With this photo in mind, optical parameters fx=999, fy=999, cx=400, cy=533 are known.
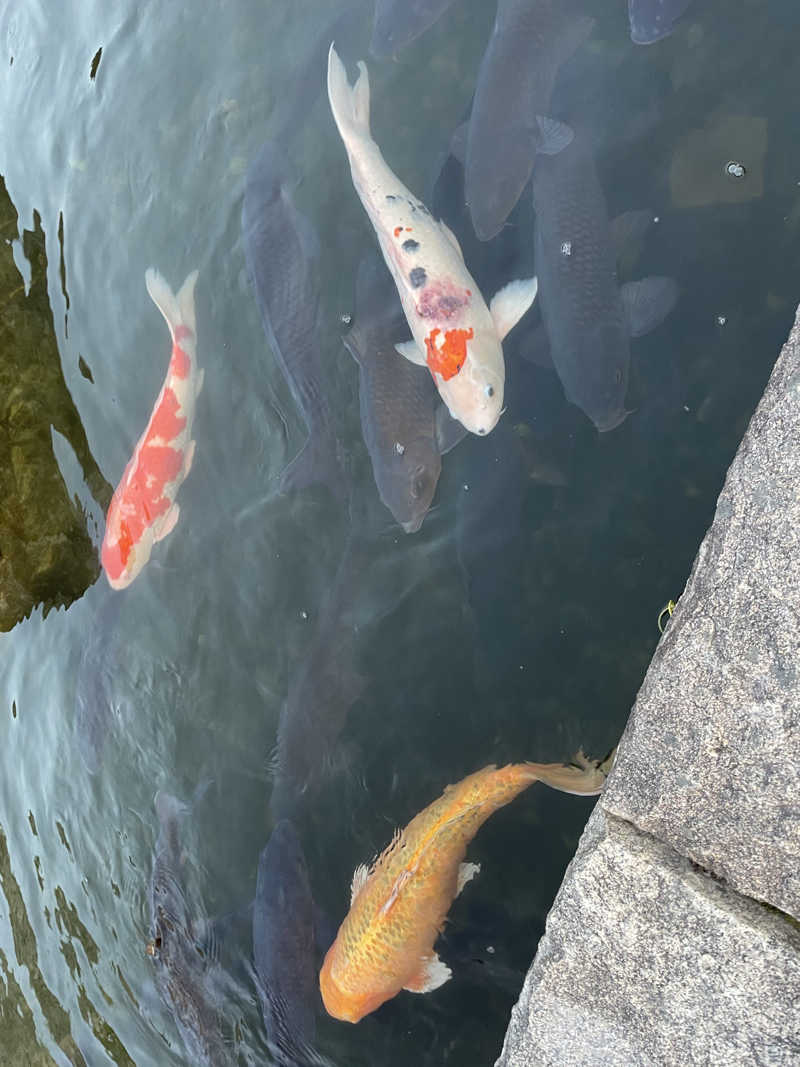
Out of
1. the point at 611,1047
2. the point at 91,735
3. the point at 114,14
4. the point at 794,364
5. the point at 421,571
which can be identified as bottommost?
the point at 91,735

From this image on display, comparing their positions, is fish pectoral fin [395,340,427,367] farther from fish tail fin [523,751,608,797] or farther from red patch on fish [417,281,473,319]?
fish tail fin [523,751,608,797]

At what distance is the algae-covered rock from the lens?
5.13m

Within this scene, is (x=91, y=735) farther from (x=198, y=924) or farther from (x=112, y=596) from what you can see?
(x=198, y=924)

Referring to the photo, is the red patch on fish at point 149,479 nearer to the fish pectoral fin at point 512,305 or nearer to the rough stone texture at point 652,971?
the fish pectoral fin at point 512,305

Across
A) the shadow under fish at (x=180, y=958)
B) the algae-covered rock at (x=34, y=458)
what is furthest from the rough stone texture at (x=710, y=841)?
the algae-covered rock at (x=34, y=458)

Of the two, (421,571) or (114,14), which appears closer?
(421,571)

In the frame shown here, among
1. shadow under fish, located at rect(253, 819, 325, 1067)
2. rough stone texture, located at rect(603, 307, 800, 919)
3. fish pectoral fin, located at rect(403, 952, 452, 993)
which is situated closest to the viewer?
rough stone texture, located at rect(603, 307, 800, 919)

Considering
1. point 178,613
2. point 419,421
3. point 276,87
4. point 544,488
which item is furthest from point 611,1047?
point 276,87

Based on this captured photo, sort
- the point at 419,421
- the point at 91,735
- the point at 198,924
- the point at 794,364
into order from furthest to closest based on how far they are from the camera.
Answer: the point at 91,735, the point at 198,924, the point at 419,421, the point at 794,364

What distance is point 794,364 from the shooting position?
7.09 ft

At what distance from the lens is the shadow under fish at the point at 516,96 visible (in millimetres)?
3723

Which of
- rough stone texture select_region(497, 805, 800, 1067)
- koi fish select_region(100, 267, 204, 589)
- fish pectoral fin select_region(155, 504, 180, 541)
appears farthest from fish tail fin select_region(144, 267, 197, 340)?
rough stone texture select_region(497, 805, 800, 1067)

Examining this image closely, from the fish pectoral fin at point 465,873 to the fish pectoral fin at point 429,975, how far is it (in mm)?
261

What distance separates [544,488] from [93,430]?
2.53m
